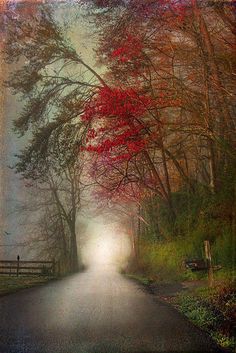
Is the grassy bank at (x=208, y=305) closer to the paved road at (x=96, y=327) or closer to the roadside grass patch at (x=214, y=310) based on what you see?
the roadside grass patch at (x=214, y=310)

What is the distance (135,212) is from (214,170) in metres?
5.52

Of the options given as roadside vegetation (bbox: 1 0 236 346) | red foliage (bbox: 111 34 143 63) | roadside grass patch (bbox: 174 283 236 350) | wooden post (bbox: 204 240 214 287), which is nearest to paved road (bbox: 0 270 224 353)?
roadside grass patch (bbox: 174 283 236 350)

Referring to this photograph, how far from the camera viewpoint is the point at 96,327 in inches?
230

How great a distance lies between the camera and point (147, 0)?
895cm

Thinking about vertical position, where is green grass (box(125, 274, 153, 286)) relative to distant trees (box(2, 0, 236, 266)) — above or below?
below

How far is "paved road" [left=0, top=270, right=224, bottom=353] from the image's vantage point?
5008 millimetres

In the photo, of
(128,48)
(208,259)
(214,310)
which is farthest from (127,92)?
(214,310)

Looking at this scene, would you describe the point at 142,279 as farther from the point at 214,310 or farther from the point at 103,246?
the point at 214,310

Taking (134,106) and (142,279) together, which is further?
(142,279)

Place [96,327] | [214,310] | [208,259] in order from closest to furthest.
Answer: [96,327]
[214,310]
[208,259]

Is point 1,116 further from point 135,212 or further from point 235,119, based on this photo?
point 135,212

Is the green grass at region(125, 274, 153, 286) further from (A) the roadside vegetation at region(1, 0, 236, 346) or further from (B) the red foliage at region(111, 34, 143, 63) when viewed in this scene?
(B) the red foliage at region(111, 34, 143, 63)

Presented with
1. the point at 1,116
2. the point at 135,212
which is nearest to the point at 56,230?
the point at 135,212

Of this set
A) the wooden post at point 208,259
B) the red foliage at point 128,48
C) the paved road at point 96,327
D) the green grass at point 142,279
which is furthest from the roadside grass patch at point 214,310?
the red foliage at point 128,48
